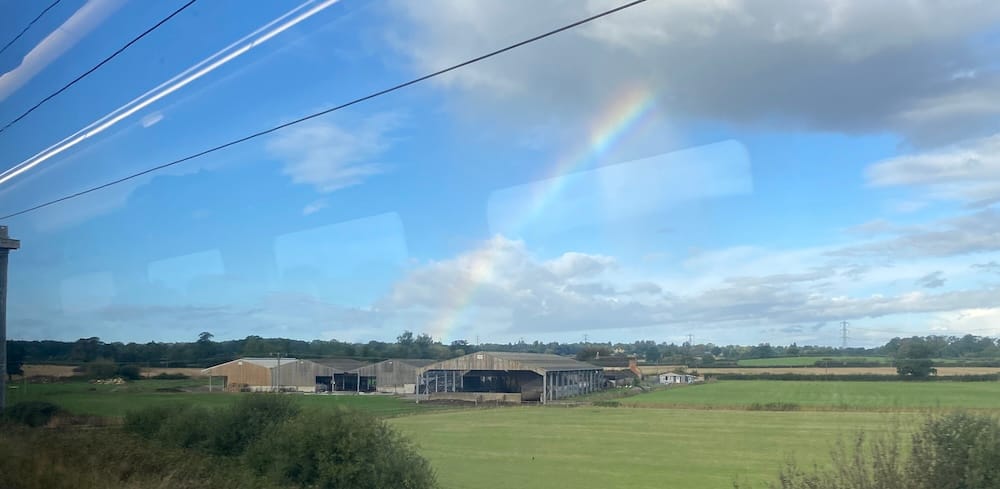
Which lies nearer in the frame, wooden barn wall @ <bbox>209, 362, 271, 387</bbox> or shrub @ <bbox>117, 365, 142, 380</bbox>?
shrub @ <bbox>117, 365, 142, 380</bbox>

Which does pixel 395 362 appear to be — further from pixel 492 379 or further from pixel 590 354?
pixel 590 354

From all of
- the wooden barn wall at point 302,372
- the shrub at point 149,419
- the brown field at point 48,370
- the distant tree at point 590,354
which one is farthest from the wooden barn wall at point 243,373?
the distant tree at point 590,354

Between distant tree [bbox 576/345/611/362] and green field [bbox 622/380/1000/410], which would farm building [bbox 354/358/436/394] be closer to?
green field [bbox 622/380/1000/410]

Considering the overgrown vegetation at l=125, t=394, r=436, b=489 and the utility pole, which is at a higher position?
the utility pole

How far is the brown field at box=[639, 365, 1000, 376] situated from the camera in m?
29.4

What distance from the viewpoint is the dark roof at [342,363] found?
44.8m

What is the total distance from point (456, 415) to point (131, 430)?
26.9 m

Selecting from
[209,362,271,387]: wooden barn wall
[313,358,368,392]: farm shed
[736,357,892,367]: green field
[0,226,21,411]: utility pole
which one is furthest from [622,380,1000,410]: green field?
[0,226,21,411]: utility pole

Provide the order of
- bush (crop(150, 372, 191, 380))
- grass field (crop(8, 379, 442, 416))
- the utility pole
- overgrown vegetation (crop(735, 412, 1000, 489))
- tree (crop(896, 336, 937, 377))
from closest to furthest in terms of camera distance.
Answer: overgrown vegetation (crop(735, 412, 1000, 489)), grass field (crop(8, 379, 442, 416)), the utility pole, tree (crop(896, 336, 937, 377)), bush (crop(150, 372, 191, 380))

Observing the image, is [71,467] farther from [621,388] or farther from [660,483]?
[621,388]

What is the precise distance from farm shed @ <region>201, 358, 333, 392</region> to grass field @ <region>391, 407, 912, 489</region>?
6210 millimetres

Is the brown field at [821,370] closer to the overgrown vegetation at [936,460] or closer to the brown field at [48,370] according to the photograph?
the overgrown vegetation at [936,460]

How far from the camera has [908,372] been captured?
117 feet

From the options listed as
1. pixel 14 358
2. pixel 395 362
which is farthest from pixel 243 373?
pixel 395 362
